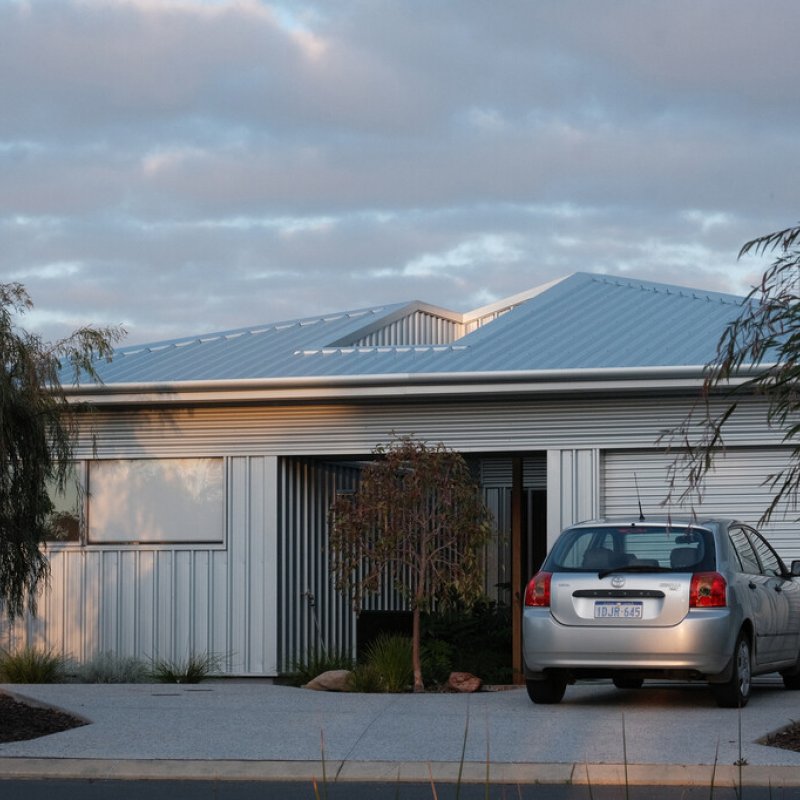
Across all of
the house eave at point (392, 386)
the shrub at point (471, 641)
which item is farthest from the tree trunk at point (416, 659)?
the house eave at point (392, 386)

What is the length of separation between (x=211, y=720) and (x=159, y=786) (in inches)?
95.5

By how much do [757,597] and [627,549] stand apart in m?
1.16

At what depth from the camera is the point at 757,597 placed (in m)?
12.2

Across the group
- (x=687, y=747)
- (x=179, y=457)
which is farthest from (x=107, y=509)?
(x=687, y=747)

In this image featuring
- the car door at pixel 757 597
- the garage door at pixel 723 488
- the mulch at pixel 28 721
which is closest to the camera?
the mulch at pixel 28 721

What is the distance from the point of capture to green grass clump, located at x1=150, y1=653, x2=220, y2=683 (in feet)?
52.6

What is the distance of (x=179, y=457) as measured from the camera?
56.2 ft

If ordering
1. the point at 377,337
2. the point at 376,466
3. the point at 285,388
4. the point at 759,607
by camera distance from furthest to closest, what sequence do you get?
the point at 377,337 < the point at 285,388 < the point at 376,466 < the point at 759,607

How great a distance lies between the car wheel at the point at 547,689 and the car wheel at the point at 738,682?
1.29 metres

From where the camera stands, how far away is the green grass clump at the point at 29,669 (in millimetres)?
15367

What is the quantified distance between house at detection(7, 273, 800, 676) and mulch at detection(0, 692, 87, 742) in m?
3.99

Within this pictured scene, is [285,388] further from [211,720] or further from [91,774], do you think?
[91,774]

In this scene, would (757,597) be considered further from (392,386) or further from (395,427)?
(395,427)

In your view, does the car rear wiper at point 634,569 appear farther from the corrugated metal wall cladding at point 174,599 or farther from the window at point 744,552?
the corrugated metal wall cladding at point 174,599
